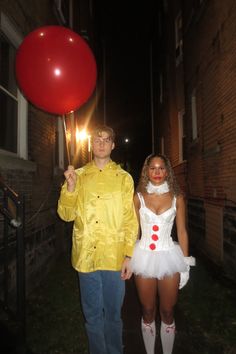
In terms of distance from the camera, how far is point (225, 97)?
645cm

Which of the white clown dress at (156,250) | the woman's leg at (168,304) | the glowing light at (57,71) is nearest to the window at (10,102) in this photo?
the glowing light at (57,71)

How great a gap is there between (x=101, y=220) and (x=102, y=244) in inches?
8.2

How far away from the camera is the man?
2.86 m

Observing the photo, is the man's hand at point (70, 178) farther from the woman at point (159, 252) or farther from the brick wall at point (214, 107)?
the brick wall at point (214, 107)

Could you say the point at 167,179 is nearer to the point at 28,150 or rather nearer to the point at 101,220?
the point at 101,220

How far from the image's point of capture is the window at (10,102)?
15.5 feet

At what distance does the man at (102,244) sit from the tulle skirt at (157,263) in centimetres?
26

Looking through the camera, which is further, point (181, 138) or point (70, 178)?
point (181, 138)

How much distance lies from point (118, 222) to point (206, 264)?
4844 mm

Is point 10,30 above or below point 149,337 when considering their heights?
above

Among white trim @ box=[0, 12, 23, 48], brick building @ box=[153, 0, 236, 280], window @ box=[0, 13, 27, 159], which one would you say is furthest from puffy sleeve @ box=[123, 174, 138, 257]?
brick building @ box=[153, 0, 236, 280]

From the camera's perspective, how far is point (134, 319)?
4469 millimetres

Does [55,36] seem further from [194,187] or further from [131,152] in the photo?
[131,152]

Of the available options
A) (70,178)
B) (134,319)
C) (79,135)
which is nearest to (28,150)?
(70,178)
